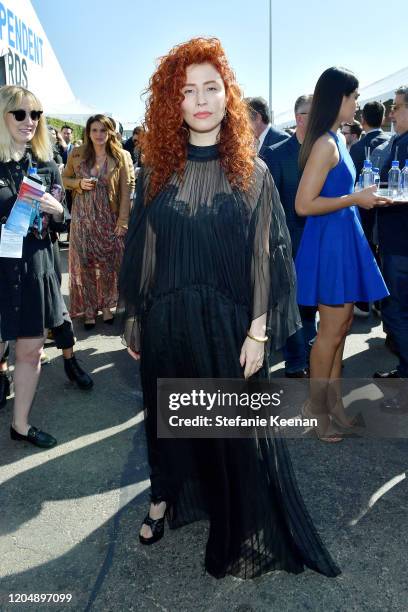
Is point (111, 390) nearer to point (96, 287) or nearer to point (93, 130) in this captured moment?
point (96, 287)

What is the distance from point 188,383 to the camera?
232 cm

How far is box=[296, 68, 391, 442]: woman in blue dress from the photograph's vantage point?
2988 millimetres

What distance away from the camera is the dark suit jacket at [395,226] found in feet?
12.1

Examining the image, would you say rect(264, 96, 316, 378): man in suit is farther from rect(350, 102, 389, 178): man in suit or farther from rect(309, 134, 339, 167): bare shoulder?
rect(350, 102, 389, 178): man in suit

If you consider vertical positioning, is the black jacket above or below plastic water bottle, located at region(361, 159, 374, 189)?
below

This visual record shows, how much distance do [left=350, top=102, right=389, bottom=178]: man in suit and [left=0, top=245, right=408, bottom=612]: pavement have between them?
3648 mm

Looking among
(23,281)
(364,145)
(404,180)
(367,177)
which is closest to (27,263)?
(23,281)

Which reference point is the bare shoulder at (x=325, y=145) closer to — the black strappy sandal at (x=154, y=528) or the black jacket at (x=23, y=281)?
the black jacket at (x=23, y=281)

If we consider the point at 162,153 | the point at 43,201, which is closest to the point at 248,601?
the point at 162,153

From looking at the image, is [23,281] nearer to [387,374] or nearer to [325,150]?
[325,150]

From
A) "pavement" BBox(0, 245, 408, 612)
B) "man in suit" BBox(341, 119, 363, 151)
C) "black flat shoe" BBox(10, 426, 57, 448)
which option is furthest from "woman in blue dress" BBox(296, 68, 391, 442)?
"man in suit" BBox(341, 119, 363, 151)

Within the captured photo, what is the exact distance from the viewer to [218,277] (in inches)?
85.4

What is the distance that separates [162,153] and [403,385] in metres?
2.83

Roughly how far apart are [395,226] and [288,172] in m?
0.87
